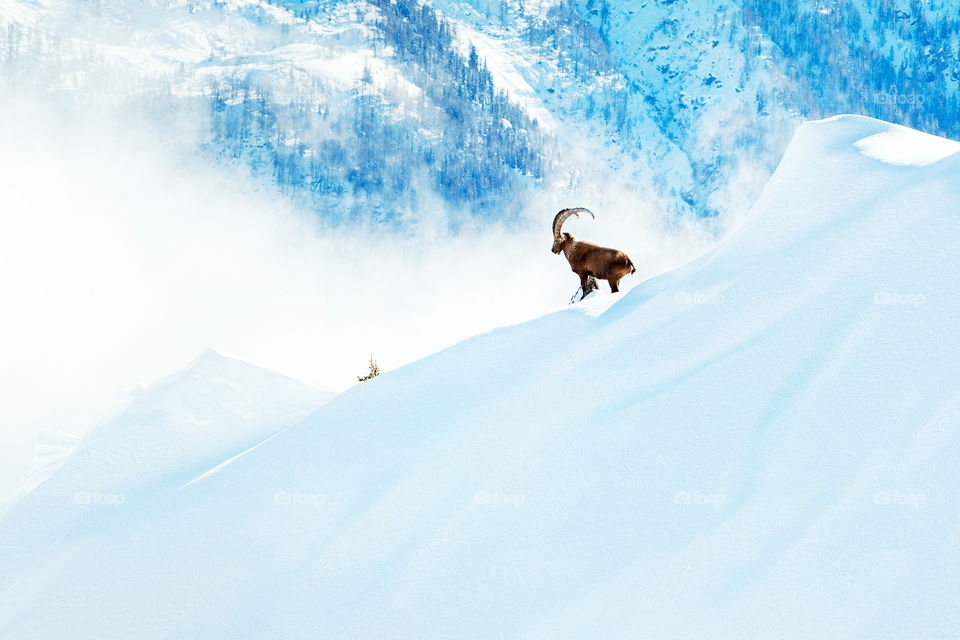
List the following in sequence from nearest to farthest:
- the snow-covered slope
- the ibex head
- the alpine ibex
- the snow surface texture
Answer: the snow surface texture → the snow-covered slope → the alpine ibex → the ibex head

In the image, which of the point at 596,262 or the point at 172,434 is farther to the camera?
the point at 596,262

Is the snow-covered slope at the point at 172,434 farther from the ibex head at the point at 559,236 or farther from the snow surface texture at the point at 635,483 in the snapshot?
the ibex head at the point at 559,236

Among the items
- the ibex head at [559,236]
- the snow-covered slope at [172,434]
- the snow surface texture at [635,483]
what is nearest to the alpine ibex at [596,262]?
the ibex head at [559,236]

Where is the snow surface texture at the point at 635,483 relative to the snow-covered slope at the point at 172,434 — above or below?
above

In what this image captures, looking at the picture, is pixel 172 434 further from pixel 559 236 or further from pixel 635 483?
pixel 559 236

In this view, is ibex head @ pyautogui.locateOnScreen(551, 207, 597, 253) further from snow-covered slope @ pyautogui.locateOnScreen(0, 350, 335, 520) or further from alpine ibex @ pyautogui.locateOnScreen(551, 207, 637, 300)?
snow-covered slope @ pyautogui.locateOnScreen(0, 350, 335, 520)

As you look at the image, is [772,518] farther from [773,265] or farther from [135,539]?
[135,539]

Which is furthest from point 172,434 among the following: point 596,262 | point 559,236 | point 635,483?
point 559,236

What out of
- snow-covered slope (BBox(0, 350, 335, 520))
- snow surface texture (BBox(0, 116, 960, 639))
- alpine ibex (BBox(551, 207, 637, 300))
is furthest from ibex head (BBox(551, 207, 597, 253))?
snow-covered slope (BBox(0, 350, 335, 520))

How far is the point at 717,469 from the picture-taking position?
7438 mm

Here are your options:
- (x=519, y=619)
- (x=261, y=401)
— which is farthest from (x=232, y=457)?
(x=519, y=619)

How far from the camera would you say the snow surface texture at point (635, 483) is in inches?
253

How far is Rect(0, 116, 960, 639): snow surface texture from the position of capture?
6438 mm

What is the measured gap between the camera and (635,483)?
7.61m
